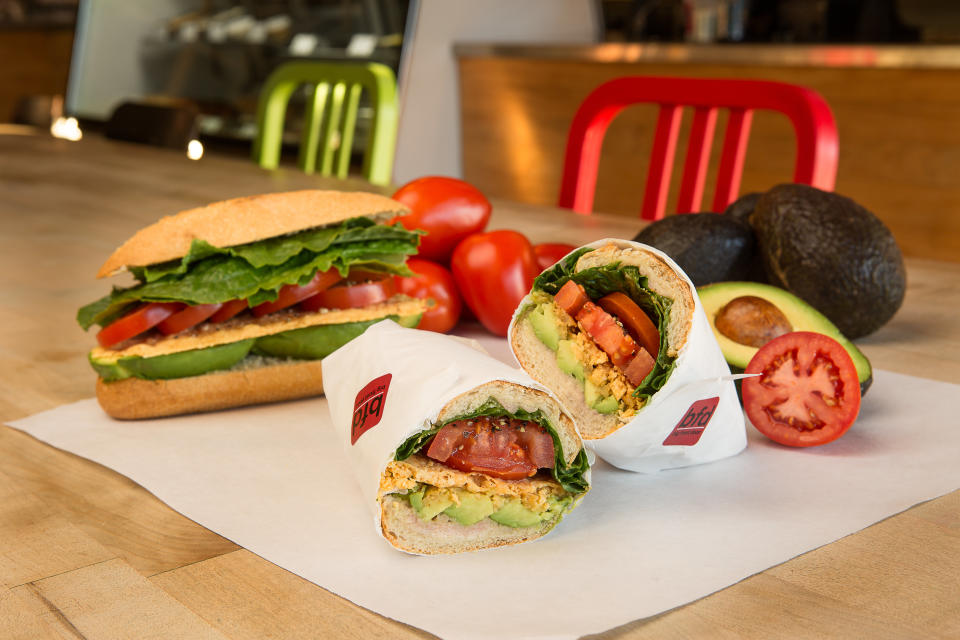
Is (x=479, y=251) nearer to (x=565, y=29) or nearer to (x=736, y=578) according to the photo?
Answer: (x=736, y=578)

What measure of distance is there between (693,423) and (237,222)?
60 centimetres

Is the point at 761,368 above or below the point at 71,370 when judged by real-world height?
above

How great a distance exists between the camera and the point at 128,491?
96 centimetres

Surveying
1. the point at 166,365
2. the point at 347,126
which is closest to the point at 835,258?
the point at 166,365

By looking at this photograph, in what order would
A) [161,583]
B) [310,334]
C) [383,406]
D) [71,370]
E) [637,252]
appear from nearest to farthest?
[161,583], [383,406], [637,252], [310,334], [71,370]

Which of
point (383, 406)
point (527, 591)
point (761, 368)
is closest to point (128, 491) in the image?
point (383, 406)

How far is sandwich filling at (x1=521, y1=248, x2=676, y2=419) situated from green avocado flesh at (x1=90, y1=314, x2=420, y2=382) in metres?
0.30

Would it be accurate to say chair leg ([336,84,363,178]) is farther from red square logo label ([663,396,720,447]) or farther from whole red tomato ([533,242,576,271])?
red square logo label ([663,396,720,447])

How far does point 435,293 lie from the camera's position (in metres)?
1.53

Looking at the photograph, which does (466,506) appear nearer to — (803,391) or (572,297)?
(572,297)

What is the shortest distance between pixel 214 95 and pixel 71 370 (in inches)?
194

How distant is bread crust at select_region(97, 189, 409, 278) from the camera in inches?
46.1

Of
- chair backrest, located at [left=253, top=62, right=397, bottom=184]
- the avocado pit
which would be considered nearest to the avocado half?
the avocado pit

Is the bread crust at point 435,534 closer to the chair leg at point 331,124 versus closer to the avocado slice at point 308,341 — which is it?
the avocado slice at point 308,341
